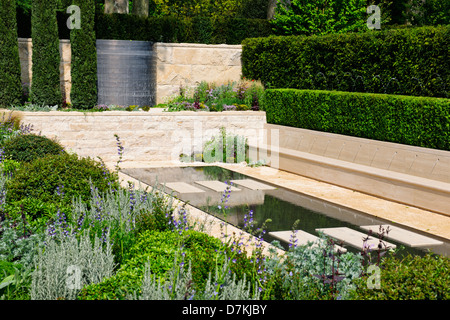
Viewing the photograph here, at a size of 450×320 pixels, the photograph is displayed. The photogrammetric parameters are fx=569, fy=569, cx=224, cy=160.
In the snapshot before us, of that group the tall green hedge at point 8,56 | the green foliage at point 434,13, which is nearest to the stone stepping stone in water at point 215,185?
the tall green hedge at point 8,56

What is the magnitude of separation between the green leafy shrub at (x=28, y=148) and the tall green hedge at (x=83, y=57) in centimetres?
421

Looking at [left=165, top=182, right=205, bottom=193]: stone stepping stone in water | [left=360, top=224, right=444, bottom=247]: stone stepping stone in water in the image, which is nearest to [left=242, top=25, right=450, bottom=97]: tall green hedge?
[left=360, top=224, right=444, bottom=247]: stone stepping stone in water

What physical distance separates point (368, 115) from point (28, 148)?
223 inches

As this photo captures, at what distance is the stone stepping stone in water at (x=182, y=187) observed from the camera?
28.5 ft

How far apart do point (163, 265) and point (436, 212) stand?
5.04m

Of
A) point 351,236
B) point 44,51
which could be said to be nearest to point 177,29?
point 44,51

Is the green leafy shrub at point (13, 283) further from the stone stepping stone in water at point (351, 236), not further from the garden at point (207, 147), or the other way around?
the stone stepping stone in water at point (351, 236)

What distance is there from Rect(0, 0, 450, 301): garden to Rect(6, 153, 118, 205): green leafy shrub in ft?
0.06

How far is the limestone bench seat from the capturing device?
8078 mm

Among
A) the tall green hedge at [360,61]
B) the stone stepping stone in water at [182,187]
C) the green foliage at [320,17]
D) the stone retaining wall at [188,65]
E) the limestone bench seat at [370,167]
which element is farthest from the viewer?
the green foliage at [320,17]

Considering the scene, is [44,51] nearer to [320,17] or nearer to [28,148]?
[28,148]

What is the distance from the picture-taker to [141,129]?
1209 centimetres
